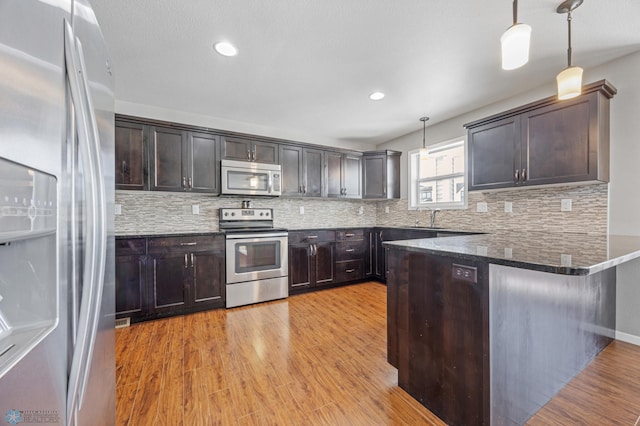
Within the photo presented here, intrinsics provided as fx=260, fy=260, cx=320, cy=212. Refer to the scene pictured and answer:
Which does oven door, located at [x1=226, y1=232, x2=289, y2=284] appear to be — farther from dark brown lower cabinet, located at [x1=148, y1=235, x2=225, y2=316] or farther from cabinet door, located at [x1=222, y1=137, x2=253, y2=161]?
cabinet door, located at [x1=222, y1=137, x2=253, y2=161]

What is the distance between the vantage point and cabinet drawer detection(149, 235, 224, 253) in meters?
2.86

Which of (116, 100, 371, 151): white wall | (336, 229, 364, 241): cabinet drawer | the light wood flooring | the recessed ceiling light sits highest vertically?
the recessed ceiling light

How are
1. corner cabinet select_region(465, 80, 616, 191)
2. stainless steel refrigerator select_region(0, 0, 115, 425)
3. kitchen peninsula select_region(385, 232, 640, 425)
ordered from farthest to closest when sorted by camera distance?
corner cabinet select_region(465, 80, 616, 191)
kitchen peninsula select_region(385, 232, 640, 425)
stainless steel refrigerator select_region(0, 0, 115, 425)

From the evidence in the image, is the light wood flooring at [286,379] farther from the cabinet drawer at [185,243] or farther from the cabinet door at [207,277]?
the cabinet drawer at [185,243]

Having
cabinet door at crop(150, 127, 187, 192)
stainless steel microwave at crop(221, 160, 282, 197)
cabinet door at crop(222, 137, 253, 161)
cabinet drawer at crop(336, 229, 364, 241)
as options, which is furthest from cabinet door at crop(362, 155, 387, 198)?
Result: cabinet door at crop(150, 127, 187, 192)

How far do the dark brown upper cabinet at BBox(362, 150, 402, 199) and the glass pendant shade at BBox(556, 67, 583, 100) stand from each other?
3.02 meters

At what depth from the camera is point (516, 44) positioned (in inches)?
49.3

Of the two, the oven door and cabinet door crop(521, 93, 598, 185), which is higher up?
cabinet door crop(521, 93, 598, 185)

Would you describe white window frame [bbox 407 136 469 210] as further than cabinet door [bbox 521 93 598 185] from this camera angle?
Yes

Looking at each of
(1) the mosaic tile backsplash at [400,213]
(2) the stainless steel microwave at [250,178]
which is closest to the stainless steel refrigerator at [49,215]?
(2) the stainless steel microwave at [250,178]

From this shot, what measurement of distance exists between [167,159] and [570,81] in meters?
3.60

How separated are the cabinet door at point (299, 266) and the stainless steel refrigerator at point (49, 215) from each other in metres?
2.83

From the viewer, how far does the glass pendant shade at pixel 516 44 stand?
4.01 feet

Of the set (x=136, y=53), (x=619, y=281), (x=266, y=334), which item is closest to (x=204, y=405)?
(x=266, y=334)
